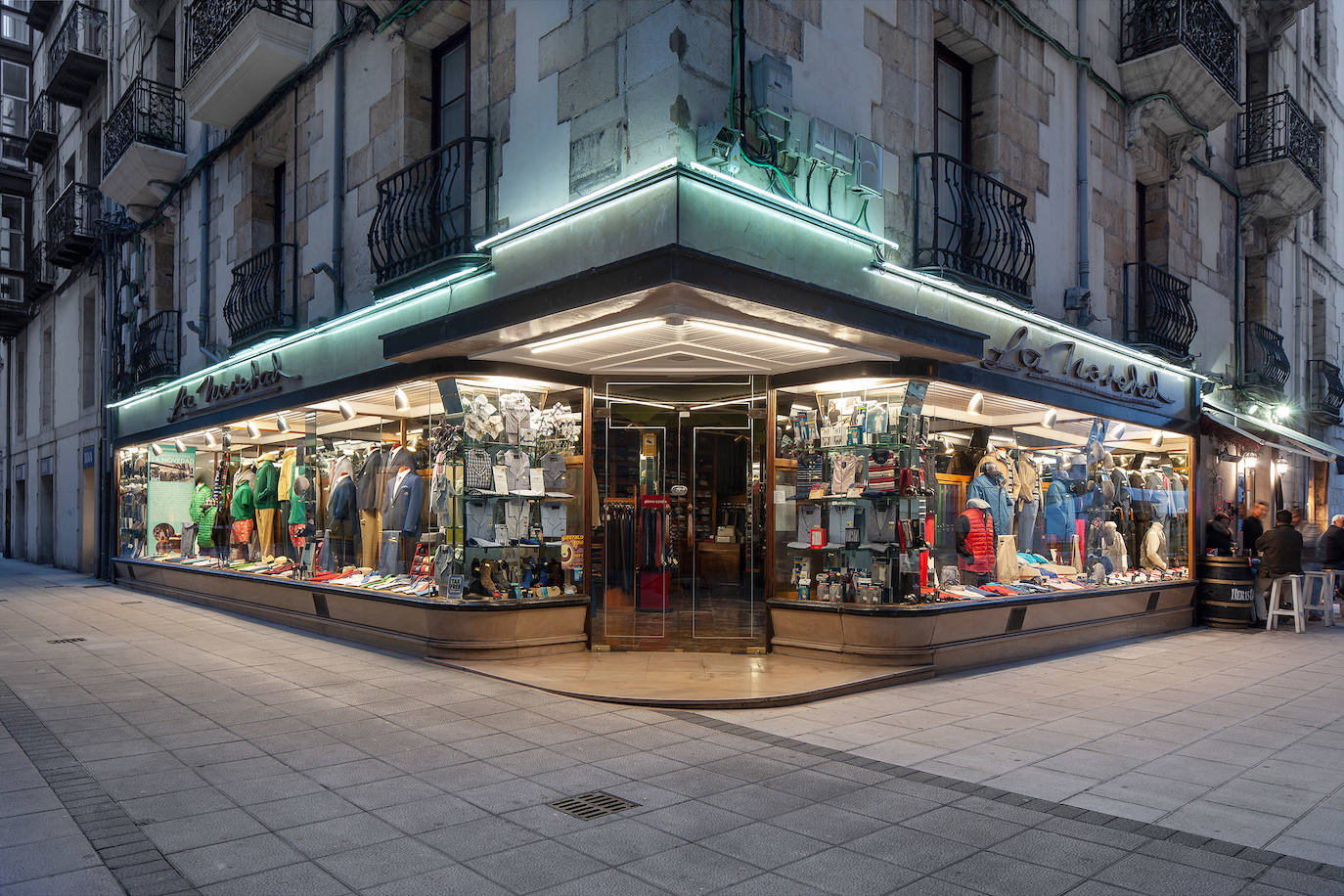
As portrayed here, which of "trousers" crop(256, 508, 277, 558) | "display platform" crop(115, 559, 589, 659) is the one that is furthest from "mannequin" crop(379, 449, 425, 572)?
"trousers" crop(256, 508, 277, 558)

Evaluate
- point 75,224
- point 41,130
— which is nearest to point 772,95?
point 75,224

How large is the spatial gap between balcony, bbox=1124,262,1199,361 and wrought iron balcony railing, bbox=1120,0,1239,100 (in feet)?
8.73

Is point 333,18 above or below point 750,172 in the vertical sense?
above

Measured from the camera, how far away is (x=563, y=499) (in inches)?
364

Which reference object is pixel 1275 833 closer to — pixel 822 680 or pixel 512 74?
pixel 822 680

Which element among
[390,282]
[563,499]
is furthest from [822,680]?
[390,282]

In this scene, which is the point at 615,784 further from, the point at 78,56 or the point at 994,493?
the point at 78,56

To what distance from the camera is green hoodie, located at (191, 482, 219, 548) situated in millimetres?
13789

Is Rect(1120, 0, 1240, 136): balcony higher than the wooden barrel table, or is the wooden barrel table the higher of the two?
Rect(1120, 0, 1240, 136): balcony

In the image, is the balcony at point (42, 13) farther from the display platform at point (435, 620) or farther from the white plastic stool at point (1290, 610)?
the white plastic stool at point (1290, 610)

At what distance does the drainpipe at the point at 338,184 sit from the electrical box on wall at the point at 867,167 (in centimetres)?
588

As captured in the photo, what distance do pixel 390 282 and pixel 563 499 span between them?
273 centimetres

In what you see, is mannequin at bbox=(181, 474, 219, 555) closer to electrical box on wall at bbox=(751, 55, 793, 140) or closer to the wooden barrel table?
electrical box on wall at bbox=(751, 55, 793, 140)

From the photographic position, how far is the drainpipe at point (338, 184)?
411 inches
